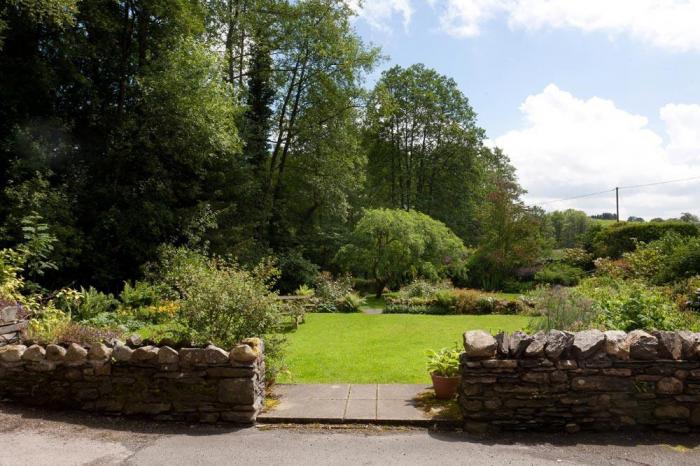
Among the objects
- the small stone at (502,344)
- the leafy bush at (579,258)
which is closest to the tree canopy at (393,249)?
the leafy bush at (579,258)

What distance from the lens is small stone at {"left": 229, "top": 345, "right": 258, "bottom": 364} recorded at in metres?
5.23

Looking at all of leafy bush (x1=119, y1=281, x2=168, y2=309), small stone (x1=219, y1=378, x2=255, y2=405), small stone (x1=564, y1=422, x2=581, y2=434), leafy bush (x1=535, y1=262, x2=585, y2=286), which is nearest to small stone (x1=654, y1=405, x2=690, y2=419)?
small stone (x1=564, y1=422, x2=581, y2=434)

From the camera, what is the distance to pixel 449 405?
5652 millimetres

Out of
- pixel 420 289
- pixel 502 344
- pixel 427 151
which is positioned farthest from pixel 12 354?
pixel 427 151

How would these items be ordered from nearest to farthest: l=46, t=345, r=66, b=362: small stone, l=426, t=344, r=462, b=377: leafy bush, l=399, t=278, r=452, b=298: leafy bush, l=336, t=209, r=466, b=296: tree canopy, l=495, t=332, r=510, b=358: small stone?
l=495, t=332, r=510, b=358: small stone, l=46, t=345, r=66, b=362: small stone, l=426, t=344, r=462, b=377: leafy bush, l=399, t=278, r=452, b=298: leafy bush, l=336, t=209, r=466, b=296: tree canopy

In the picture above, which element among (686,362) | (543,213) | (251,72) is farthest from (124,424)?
(543,213)

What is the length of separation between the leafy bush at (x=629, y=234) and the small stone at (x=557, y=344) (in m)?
20.1

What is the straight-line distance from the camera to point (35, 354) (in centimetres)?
566

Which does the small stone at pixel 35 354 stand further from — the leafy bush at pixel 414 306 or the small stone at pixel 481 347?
the leafy bush at pixel 414 306

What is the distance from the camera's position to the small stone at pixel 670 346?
5.02 m

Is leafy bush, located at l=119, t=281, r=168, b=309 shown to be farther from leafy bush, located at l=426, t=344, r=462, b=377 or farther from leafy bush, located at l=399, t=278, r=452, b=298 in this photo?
leafy bush, located at l=426, t=344, r=462, b=377

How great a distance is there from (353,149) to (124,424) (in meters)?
20.0

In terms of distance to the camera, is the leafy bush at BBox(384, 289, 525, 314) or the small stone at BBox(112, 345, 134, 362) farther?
the leafy bush at BBox(384, 289, 525, 314)

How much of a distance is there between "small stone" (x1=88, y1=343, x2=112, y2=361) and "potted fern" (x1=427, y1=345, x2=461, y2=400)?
3786mm
